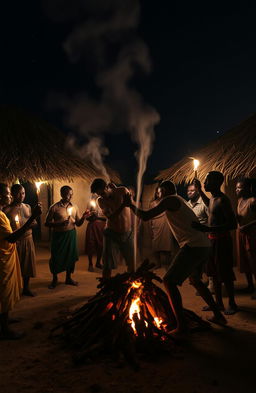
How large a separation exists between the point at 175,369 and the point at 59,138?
927 cm

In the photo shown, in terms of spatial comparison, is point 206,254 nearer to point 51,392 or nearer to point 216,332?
point 216,332

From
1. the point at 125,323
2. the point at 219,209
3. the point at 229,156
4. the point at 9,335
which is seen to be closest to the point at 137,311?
the point at 125,323

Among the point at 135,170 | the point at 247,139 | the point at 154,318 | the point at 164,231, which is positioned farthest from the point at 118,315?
the point at 135,170

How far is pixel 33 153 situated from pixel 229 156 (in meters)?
5.35

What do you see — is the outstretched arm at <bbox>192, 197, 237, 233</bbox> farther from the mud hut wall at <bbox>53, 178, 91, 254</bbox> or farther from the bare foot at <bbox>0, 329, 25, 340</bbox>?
the mud hut wall at <bbox>53, 178, 91, 254</bbox>

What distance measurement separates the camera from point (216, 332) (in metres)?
4.12

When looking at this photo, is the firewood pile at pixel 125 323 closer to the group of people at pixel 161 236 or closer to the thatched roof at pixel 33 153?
the group of people at pixel 161 236

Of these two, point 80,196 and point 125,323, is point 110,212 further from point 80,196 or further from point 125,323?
point 80,196

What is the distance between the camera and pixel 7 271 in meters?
3.94

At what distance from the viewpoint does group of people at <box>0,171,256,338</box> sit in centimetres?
396

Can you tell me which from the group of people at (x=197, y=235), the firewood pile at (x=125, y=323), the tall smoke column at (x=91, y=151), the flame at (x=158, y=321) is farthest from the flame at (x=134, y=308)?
the tall smoke column at (x=91, y=151)

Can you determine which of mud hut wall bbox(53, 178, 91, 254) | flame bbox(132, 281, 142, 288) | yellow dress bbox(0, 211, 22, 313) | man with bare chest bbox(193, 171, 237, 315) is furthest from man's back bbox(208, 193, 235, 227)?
mud hut wall bbox(53, 178, 91, 254)

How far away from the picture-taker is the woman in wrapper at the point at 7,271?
3.89 metres

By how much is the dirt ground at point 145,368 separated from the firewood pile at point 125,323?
0.46 ft
